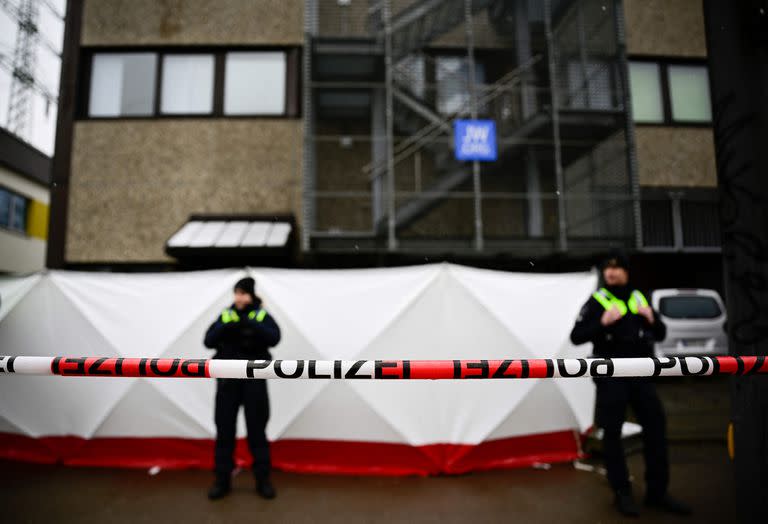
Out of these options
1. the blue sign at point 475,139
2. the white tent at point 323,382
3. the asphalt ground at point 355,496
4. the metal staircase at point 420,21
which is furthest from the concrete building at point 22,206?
the asphalt ground at point 355,496

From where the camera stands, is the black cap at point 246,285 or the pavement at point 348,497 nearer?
the pavement at point 348,497

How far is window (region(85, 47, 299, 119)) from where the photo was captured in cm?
1012

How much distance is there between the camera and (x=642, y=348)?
3672mm

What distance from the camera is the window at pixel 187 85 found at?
1015cm

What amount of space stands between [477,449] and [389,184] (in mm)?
5738

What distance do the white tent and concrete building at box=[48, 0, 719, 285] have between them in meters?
3.90

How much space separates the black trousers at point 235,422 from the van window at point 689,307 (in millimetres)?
7541

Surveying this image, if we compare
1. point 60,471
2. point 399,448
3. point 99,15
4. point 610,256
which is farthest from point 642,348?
point 99,15

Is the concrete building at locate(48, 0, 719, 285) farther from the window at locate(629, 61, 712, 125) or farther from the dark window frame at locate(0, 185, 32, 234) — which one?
the dark window frame at locate(0, 185, 32, 234)

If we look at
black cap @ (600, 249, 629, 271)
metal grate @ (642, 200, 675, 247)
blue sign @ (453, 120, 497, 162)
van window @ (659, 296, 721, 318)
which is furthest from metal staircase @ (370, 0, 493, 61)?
black cap @ (600, 249, 629, 271)

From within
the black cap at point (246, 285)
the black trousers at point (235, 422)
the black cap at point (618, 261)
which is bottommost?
the black trousers at point (235, 422)

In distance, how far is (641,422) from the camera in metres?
3.67

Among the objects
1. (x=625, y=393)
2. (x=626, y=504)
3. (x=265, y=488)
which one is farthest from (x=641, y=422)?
(x=265, y=488)

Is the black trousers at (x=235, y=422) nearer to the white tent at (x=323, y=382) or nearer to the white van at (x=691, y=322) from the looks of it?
the white tent at (x=323, y=382)
